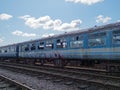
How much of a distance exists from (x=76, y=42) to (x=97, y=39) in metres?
2.69

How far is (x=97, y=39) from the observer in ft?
48.2

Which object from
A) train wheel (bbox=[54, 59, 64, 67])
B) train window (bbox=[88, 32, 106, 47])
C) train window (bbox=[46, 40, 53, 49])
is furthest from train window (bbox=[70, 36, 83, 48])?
train window (bbox=[46, 40, 53, 49])

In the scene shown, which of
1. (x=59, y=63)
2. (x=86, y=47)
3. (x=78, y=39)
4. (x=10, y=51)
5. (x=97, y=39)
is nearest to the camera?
(x=97, y=39)

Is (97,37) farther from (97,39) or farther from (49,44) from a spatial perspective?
(49,44)

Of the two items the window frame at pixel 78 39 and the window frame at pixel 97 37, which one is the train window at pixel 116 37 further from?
the window frame at pixel 78 39

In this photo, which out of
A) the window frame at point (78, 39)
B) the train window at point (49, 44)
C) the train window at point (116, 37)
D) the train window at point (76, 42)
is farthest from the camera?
the train window at point (49, 44)

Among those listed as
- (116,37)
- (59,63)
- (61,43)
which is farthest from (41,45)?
(116,37)

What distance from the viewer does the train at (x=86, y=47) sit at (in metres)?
13.3

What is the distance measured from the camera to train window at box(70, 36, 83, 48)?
16498 mm

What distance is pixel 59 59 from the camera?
2042 centimetres

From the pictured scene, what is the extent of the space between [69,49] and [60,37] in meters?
1.99

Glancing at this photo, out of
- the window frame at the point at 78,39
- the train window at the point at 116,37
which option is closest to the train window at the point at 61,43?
the window frame at the point at 78,39

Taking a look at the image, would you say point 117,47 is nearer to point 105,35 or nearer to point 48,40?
point 105,35

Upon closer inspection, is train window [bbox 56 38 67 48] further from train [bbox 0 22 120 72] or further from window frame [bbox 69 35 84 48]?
window frame [bbox 69 35 84 48]
